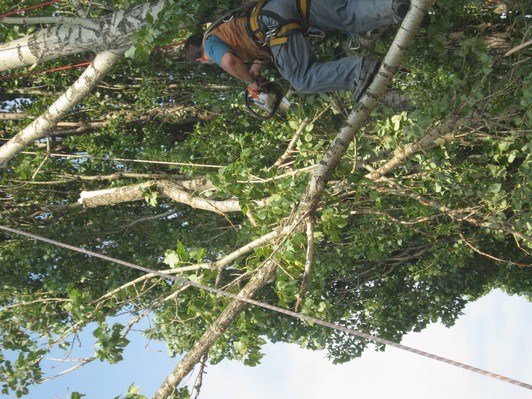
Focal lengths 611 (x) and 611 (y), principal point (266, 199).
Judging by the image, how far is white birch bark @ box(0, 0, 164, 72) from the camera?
4832 millimetres

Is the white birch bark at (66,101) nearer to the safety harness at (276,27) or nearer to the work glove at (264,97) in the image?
the work glove at (264,97)

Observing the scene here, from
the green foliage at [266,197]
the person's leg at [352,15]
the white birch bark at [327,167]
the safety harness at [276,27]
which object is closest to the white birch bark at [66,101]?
the green foliage at [266,197]

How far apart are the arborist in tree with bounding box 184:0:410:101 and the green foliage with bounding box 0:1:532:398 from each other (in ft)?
1.28

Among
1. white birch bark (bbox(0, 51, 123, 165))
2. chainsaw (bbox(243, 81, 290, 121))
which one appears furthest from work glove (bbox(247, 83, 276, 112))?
white birch bark (bbox(0, 51, 123, 165))

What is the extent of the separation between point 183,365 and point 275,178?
1718 mm

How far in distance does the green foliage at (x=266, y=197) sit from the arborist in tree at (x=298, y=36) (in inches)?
15.4

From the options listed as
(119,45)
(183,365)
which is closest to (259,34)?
(119,45)

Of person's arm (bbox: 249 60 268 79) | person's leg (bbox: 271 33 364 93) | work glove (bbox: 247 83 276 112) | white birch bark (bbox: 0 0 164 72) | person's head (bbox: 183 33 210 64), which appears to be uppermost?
white birch bark (bbox: 0 0 164 72)

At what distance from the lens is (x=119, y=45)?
4.98 m

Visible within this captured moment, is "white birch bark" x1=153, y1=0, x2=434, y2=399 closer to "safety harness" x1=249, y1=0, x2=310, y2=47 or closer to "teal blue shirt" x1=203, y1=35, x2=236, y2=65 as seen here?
"safety harness" x1=249, y1=0, x2=310, y2=47

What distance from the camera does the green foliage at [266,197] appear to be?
466 centimetres

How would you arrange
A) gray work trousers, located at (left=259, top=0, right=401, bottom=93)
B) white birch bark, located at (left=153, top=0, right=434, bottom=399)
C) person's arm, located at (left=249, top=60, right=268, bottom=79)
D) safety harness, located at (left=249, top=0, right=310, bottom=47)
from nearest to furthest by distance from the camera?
white birch bark, located at (left=153, top=0, right=434, bottom=399) < gray work trousers, located at (left=259, top=0, right=401, bottom=93) < safety harness, located at (left=249, top=0, right=310, bottom=47) < person's arm, located at (left=249, top=60, right=268, bottom=79)

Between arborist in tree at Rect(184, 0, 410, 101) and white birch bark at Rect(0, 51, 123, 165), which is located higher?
white birch bark at Rect(0, 51, 123, 165)

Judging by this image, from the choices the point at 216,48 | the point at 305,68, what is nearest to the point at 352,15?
the point at 305,68
